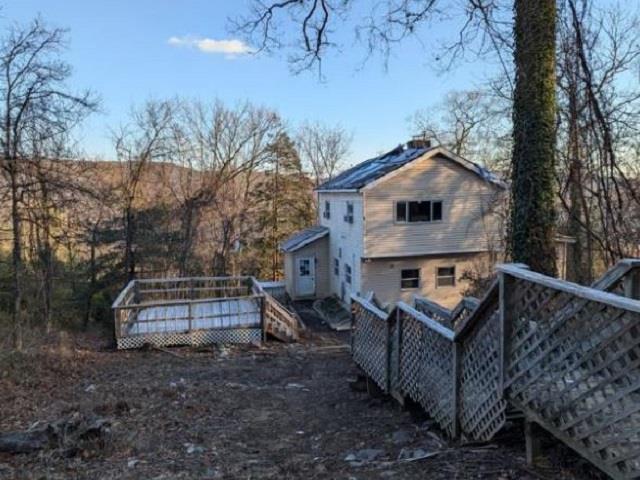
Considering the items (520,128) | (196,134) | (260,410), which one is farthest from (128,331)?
(196,134)

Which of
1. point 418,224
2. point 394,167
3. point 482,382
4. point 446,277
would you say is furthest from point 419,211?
point 482,382

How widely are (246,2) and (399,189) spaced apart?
11.1 metres

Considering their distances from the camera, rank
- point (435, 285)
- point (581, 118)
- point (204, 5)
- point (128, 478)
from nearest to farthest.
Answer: point (128, 478) < point (581, 118) < point (204, 5) < point (435, 285)

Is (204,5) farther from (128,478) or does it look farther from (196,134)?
(196,134)

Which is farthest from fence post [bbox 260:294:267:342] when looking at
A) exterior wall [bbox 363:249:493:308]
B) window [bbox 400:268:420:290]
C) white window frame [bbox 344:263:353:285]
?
window [bbox 400:268:420:290]

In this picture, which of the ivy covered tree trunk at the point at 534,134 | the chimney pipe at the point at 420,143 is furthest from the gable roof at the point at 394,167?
the ivy covered tree trunk at the point at 534,134

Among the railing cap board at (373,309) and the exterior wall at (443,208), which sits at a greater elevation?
the exterior wall at (443,208)

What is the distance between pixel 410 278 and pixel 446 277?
5.32ft

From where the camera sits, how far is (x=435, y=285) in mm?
19594

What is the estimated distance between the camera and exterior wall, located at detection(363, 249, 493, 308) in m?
18.8

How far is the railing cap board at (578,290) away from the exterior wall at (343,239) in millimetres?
14701

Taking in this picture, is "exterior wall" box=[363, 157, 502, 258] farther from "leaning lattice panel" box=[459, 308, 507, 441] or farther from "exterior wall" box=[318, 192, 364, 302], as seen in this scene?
"leaning lattice panel" box=[459, 308, 507, 441]

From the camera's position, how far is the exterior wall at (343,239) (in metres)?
18.8

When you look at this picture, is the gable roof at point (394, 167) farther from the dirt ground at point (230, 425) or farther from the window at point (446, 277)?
the dirt ground at point (230, 425)
